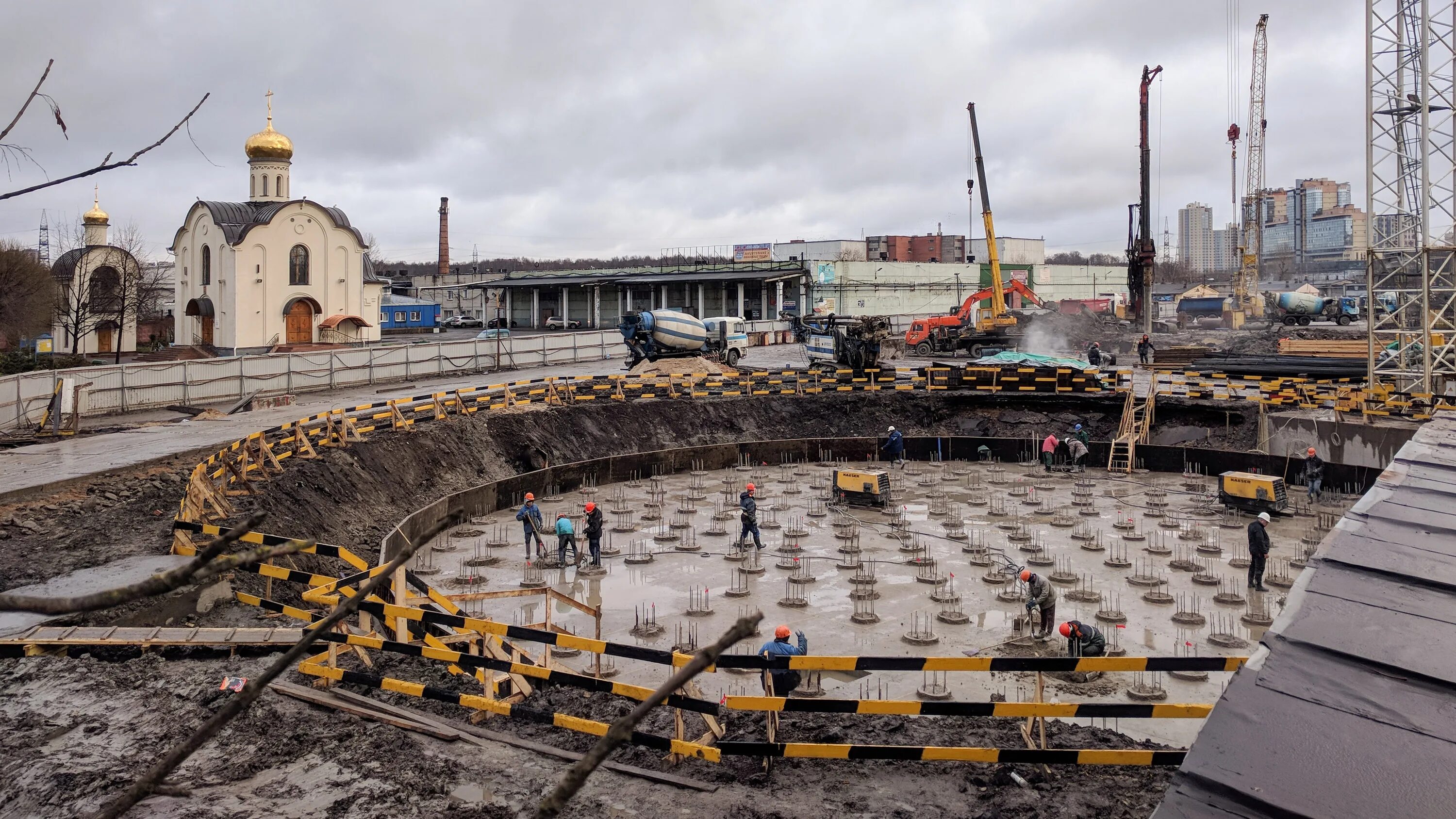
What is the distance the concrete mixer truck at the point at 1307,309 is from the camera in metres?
62.0

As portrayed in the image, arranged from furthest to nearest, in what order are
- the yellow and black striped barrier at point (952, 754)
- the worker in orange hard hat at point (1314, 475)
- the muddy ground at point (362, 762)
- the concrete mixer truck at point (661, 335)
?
the concrete mixer truck at point (661, 335), the worker in orange hard hat at point (1314, 475), the yellow and black striped barrier at point (952, 754), the muddy ground at point (362, 762)

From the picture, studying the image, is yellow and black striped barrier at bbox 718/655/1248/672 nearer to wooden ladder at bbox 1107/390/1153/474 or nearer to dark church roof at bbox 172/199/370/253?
wooden ladder at bbox 1107/390/1153/474

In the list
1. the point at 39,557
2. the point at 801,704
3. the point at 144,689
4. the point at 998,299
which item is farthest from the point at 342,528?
the point at 998,299

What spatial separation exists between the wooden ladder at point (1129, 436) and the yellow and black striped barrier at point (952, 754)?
2072 centimetres

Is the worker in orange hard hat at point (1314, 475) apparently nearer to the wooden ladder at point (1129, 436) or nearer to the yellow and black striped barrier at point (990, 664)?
the wooden ladder at point (1129, 436)

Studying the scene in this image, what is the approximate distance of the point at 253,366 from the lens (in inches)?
1185

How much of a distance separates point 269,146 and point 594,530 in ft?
115

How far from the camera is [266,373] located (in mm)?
30547

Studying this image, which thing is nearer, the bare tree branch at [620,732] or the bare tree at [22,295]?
the bare tree branch at [620,732]

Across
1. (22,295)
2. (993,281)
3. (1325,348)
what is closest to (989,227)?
(993,281)

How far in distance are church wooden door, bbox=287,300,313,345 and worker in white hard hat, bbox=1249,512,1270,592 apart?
1562 inches

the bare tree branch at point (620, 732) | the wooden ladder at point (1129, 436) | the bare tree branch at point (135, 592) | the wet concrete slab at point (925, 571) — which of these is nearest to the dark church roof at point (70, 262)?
the wet concrete slab at point (925, 571)

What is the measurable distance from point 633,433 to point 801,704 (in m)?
22.9

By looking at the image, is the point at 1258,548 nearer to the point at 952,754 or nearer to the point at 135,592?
the point at 952,754
